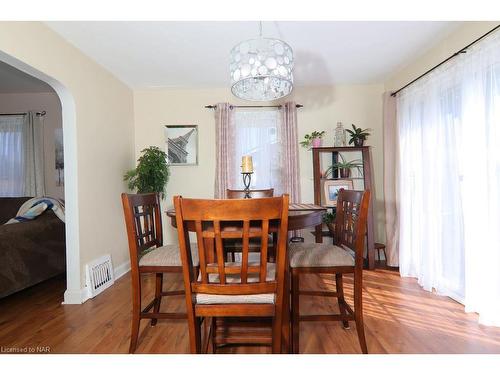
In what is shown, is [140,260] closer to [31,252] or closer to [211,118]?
[31,252]

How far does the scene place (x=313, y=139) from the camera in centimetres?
361

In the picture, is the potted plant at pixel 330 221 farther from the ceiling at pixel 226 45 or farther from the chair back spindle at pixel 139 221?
the chair back spindle at pixel 139 221

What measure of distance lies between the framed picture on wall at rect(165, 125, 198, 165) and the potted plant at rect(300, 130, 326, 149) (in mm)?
1432

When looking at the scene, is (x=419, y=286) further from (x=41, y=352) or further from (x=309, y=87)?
(x=41, y=352)

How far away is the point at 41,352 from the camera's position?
1686 mm

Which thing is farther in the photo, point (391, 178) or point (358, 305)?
point (391, 178)

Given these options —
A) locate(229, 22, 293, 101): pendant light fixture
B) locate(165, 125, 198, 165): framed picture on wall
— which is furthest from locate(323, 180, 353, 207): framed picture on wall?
locate(229, 22, 293, 101): pendant light fixture

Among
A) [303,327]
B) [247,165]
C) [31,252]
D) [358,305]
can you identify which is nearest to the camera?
[358,305]

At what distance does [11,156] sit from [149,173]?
7.35 feet

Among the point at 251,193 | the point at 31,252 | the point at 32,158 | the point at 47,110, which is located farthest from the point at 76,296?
the point at 47,110

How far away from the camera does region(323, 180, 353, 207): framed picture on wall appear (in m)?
3.50

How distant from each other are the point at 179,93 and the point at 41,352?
3078mm

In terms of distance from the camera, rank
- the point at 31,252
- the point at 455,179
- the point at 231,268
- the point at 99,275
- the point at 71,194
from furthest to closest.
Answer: the point at 99,275 < the point at 31,252 < the point at 71,194 < the point at 455,179 < the point at 231,268
